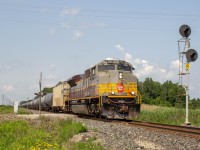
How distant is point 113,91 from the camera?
21344mm

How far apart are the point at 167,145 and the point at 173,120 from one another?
1359cm

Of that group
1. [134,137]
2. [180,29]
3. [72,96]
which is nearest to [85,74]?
[72,96]

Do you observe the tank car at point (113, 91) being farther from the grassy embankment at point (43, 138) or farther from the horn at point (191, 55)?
the grassy embankment at point (43, 138)

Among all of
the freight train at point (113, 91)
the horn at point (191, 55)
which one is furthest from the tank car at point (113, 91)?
the horn at point (191, 55)

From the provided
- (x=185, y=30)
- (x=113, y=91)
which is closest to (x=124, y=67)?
(x=113, y=91)

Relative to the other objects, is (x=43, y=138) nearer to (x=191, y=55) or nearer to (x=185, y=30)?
(x=191, y=55)

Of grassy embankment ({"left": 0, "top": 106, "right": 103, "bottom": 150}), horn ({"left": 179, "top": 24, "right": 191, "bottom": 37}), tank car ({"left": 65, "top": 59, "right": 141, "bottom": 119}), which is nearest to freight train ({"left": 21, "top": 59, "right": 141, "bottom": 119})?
tank car ({"left": 65, "top": 59, "right": 141, "bottom": 119})

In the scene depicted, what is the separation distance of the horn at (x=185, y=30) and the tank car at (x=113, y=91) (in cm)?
388

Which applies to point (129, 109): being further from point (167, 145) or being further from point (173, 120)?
point (167, 145)

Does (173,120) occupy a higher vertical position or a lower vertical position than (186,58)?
lower

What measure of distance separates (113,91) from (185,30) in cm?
563

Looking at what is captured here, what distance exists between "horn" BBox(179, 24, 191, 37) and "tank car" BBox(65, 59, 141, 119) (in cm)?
388

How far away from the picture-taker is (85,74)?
1034 inches

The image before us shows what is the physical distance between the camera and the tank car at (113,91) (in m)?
20.9
